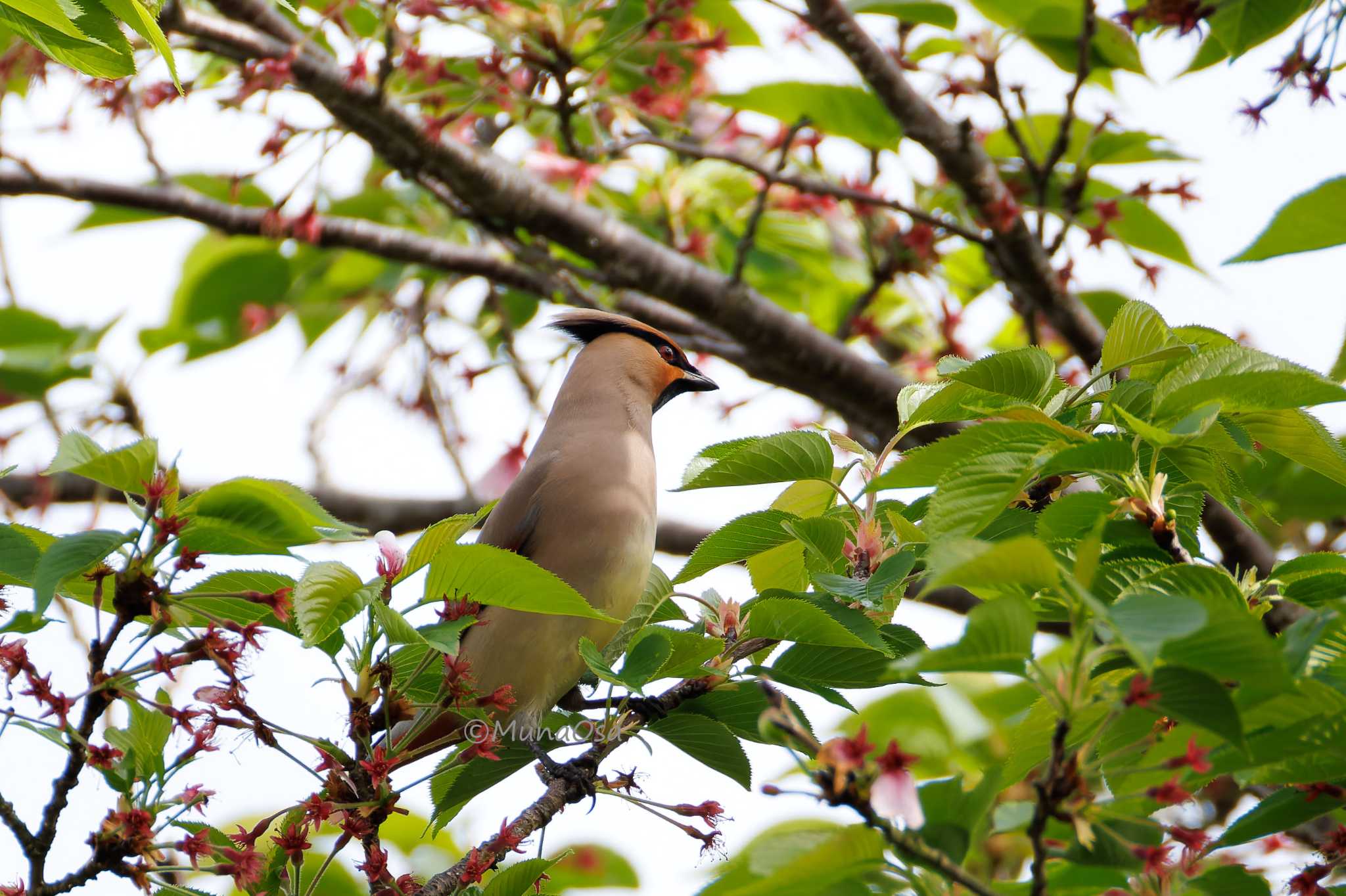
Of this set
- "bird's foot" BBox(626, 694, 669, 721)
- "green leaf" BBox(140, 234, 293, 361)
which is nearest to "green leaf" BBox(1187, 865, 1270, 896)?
"bird's foot" BBox(626, 694, 669, 721)

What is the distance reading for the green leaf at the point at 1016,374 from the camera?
214 cm

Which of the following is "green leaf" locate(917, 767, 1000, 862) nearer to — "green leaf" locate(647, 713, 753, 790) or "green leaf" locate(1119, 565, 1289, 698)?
"green leaf" locate(1119, 565, 1289, 698)

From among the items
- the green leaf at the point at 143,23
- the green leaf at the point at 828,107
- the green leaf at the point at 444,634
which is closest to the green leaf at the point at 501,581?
the green leaf at the point at 444,634

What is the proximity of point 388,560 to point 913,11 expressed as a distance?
3157 millimetres

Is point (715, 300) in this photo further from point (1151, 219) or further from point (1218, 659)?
point (1218, 659)

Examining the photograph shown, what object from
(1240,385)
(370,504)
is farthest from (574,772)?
(370,504)

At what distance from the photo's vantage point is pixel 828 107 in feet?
16.3

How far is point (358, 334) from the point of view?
6562 mm

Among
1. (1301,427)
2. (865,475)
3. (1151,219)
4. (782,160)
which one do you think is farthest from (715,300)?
(1301,427)

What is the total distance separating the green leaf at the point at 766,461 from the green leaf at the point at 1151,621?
866 millimetres

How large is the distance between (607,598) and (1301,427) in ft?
6.12

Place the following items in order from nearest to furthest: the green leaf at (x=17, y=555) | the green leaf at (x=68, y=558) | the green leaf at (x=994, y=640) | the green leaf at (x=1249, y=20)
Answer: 1. the green leaf at (x=994, y=640)
2. the green leaf at (x=68, y=558)
3. the green leaf at (x=17, y=555)
4. the green leaf at (x=1249, y=20)

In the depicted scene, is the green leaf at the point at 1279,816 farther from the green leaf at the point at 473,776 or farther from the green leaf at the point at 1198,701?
the green leaf at the point at 473,776

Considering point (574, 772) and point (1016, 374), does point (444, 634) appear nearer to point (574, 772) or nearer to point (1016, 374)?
point (574, 772)
